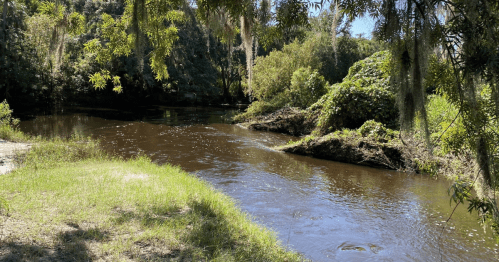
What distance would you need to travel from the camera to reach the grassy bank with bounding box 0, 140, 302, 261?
3.68 metres

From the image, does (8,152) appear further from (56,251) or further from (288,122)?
(288,122)

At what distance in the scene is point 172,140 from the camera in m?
15.6

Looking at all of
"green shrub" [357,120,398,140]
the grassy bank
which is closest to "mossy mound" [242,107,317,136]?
"green shrub" [357,120,398,140]

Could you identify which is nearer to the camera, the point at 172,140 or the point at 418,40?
the point at 418,40

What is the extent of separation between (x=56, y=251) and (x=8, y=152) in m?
8.46

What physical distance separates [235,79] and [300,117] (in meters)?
31.3

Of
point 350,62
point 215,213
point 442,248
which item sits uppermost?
point 350,62

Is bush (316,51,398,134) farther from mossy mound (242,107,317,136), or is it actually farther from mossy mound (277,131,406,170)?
mossy mound (242,107,317,136)

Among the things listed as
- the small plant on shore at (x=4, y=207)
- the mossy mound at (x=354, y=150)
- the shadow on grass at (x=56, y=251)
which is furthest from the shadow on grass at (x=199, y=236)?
the mossy mound at (x=354, y=150)

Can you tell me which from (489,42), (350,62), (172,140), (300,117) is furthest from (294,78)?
(350,62)

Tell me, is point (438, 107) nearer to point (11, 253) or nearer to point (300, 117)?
point (300, 117)

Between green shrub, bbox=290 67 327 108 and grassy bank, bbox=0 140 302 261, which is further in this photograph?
green shrub, bbox=290 67 327 108

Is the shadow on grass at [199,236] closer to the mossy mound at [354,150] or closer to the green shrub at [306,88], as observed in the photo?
the mossy mound at [354,150]

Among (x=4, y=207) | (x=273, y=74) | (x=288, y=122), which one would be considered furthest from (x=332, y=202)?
(x=273, y=74)
